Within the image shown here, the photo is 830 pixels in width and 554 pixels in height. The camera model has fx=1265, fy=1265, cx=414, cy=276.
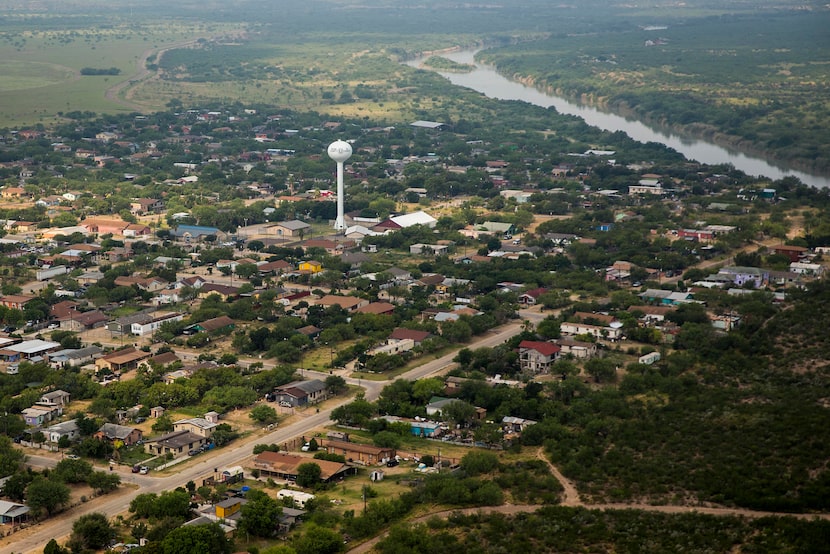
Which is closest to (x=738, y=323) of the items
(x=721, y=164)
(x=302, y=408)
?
(x=302, y=408)

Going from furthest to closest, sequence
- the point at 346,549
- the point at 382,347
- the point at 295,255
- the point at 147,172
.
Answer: the point at 147,172 < the point at 295,255 < the point at 382,347 < the point at 346,549

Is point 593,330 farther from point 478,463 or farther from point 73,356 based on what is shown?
point 73,356

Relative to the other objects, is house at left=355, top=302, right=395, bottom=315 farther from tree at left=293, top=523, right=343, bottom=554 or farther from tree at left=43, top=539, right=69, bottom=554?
tree at left=43, top=539, right=69, bottom=554

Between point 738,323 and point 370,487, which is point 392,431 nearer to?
point 370,487

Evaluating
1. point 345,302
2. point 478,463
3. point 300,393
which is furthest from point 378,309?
point 478,463

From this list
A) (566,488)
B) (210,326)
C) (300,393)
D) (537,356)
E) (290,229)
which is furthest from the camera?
(290,229)

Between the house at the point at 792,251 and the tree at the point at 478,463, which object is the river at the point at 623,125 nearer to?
the house at the point at 792,251

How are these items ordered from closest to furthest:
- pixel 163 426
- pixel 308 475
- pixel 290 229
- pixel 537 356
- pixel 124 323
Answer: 1. pixel 308 475
2. pixel 163 426
3. pixel 537 356
4. pixel 124 323
5. pixel 290 229
